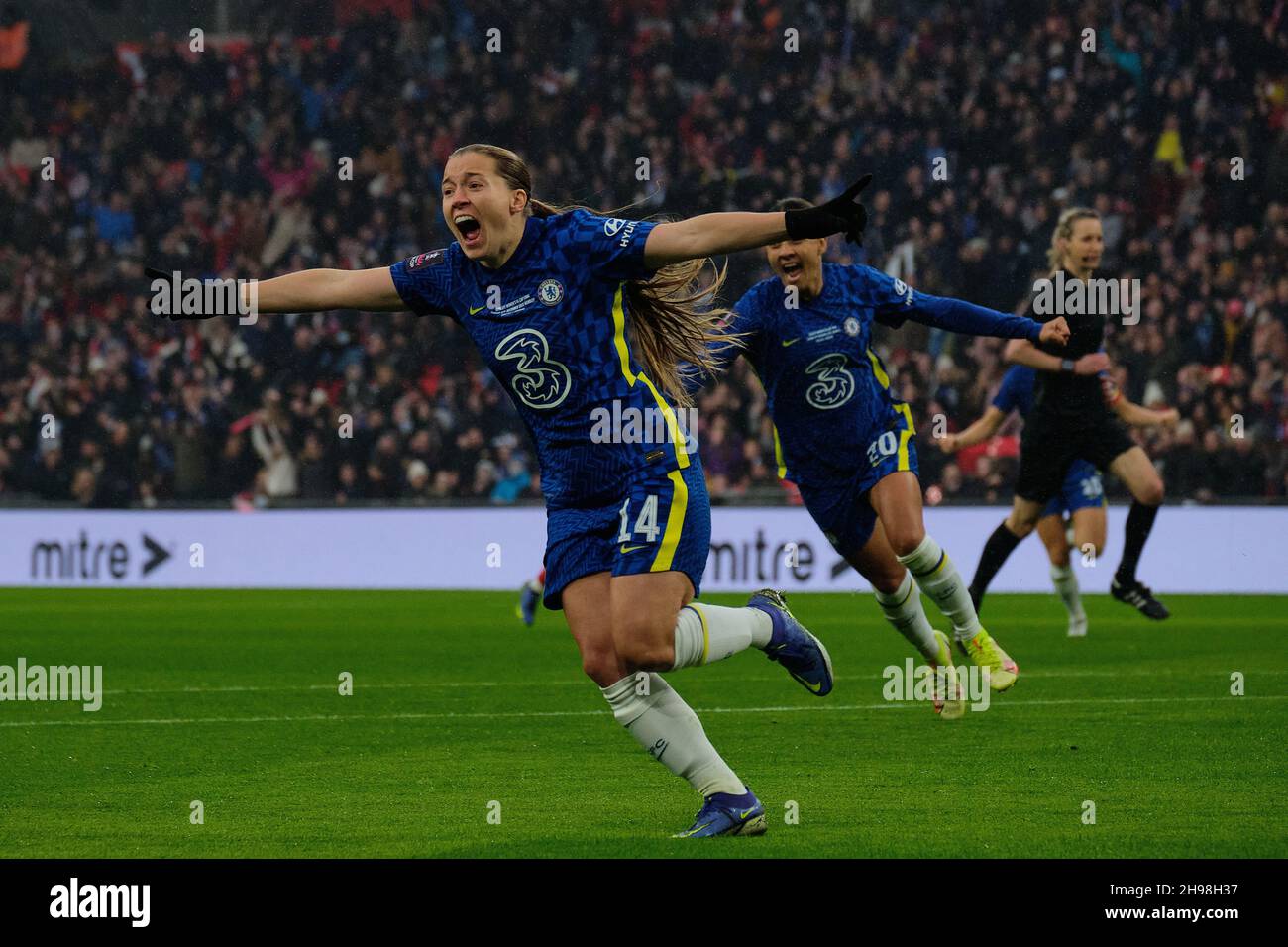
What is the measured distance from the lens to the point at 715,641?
6.45 m

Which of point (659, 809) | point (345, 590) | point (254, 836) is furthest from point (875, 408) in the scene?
point (345, 590)

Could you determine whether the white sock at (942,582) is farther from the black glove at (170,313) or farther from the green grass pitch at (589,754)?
the black glove at (170,313)

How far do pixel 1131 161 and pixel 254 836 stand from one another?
1911 cm

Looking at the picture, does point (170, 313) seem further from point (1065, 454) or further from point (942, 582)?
point (1065, 454)

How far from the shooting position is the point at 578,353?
6.36m

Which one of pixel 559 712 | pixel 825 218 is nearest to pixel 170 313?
pixel 825 218

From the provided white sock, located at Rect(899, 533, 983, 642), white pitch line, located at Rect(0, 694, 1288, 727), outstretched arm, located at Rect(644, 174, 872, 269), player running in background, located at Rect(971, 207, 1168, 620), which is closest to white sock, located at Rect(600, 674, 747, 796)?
outstretched arm, located at Rect(644, 174, 872, 269)

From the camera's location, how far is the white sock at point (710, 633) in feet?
20.7

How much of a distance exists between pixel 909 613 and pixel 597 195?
656 inches

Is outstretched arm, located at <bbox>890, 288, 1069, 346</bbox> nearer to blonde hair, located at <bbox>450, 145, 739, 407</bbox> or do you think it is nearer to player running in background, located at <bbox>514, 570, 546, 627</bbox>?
blonde hair, located at <bbox>450, 145, 739, 407</bbox>

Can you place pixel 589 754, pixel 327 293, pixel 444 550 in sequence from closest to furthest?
pixel 327 293, pixel 589 754, pixel 444 550

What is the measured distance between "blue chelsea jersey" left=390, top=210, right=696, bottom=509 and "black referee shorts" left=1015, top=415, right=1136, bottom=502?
800cm

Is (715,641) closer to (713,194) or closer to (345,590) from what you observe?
(345,590)

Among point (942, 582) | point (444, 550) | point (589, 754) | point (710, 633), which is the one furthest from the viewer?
point (444, 550)
